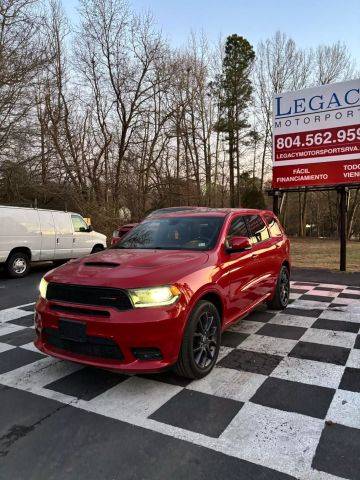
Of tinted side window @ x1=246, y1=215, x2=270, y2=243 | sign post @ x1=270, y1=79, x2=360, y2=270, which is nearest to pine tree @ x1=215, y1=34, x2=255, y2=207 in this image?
sign post @ x1=270, y1=79, x2=360, y2=270

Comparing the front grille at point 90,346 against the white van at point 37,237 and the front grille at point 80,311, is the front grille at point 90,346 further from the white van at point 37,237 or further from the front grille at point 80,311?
the white van at point 37,237

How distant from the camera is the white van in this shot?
1054cm

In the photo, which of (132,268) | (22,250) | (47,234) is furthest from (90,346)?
(47,234)

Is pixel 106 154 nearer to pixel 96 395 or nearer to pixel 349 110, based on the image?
pixel 349 110

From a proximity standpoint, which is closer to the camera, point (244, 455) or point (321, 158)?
A: point (244, 455)

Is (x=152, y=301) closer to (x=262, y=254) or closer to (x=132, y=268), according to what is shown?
(x=132, y=268)

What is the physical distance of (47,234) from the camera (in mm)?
11688

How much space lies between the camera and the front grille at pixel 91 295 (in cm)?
351

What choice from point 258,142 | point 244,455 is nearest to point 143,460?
point 244,455

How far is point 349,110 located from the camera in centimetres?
1063

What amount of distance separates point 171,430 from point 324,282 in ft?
24.8

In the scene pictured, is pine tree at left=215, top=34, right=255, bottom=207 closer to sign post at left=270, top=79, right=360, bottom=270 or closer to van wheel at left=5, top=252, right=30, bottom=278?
sign post at left=270, top=79, right=360, bottom=270

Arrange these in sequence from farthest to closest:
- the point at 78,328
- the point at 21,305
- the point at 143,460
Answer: the point at 21,305 → the point at 78,328 → the point at 143,460

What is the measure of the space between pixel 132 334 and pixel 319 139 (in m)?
9.60
